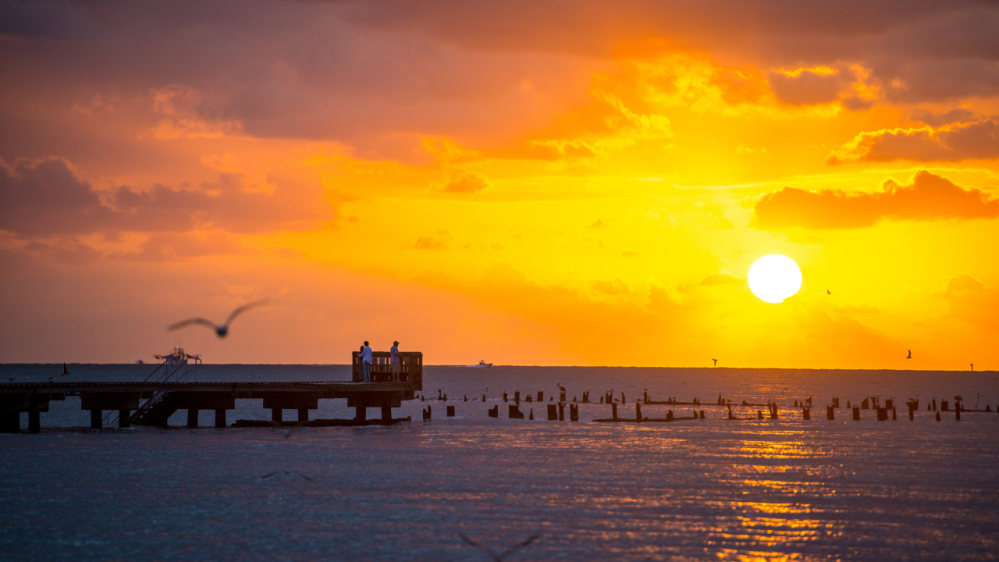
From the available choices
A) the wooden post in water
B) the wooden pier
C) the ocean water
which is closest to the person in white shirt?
the wooden pier

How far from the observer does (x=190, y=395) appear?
169ft

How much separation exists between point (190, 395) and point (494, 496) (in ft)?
92.6

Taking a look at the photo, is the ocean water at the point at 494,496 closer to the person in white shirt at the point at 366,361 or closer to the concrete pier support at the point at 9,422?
the concrete pier support at the point at 9,422

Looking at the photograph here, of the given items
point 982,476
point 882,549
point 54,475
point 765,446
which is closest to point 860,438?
point 765,446

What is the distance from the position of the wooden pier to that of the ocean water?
185 cm

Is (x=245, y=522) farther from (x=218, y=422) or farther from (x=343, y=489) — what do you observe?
(x=218, y=422)

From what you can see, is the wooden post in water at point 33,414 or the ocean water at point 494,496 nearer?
the ocean water at point 494,496

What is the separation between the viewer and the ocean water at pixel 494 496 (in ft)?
73.9

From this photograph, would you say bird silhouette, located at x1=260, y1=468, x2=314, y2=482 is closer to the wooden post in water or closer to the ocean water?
the ocean water

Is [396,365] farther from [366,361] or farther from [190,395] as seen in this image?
[190,395]

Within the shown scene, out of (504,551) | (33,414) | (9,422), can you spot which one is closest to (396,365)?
(33,414)

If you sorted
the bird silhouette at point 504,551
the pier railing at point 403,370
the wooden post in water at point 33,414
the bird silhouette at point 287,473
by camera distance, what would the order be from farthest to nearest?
the pier railing at point 403,370
the wooden post in water at point 33,414
the bird silhouette at point 287,473
the bird silhouette at point 504,551

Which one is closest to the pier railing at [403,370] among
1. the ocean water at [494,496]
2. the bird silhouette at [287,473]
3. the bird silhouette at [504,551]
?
the ocean water at [494,496]

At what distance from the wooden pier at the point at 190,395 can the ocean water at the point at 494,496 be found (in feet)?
6.06
